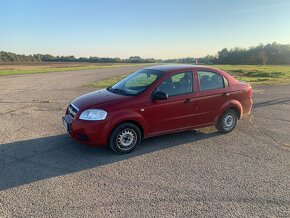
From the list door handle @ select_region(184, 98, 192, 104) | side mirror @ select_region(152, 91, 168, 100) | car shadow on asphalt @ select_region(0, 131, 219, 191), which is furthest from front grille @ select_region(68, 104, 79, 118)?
door handle @ select_region(184, 98, 192, 104)

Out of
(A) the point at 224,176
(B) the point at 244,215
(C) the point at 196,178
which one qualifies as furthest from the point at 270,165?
(B) the point at 244,215

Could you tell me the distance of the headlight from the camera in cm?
531

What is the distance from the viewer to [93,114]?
5344 mm

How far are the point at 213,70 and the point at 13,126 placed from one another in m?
5.25

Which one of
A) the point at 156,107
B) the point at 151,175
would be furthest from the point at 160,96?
the point at 151,175

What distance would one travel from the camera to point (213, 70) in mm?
6797

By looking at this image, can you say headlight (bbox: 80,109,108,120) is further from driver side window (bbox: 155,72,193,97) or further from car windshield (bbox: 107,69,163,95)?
driver side window (bbox: 155,72,193,97)

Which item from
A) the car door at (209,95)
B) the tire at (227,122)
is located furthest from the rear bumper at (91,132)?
the tire at (227,122)

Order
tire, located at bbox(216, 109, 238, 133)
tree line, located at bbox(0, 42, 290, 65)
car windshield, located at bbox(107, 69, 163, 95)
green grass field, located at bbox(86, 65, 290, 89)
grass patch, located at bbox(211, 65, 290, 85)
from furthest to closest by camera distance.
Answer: tree line, located at bbox(0, 42, 290, 65)
grass patch, located at bbox(211, 65, 290, 85)
green grass field, located at bbox(86, 65, 290, 89)
tire, located at bbox(216, 109, 238, 133)
car windshield, located at bbox(107, 69, 163, 95)

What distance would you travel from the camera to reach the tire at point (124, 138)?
17.8 feet

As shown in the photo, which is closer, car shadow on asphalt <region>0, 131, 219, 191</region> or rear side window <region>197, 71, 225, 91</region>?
car shadow on asphalt <region>0, 131, 219, 191</region>

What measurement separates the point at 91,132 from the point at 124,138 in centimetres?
66

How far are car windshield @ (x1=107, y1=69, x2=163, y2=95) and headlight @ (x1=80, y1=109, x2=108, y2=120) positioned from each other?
83cm

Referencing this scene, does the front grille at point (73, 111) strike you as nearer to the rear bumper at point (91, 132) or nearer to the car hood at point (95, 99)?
the car hood at point (95, 99)
